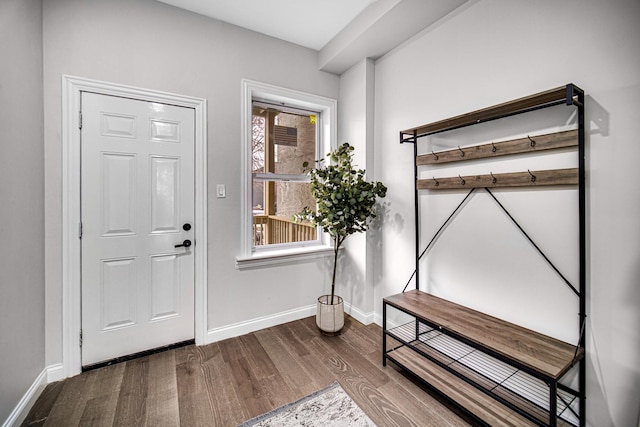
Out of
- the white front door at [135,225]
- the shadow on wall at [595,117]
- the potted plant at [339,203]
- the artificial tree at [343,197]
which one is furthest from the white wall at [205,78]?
the shadow on wall at [595,117]

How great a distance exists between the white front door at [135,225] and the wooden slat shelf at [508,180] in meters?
1.98

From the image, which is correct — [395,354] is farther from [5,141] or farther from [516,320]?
[5,141]

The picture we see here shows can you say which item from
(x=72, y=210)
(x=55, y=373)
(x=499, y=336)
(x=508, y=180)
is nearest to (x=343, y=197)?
(x=508, y=180)

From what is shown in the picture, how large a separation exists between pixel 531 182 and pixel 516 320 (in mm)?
838

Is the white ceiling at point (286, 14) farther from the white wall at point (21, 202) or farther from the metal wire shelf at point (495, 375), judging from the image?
the metal wire shelf at point (495, 375)

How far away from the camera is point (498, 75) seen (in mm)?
1806

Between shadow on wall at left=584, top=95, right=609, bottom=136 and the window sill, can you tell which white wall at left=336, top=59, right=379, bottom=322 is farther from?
shadow on wall at left=584, top=95, right=609, bottom=136

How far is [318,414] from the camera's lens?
165 centimetres

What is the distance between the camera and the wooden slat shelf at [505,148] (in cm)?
148

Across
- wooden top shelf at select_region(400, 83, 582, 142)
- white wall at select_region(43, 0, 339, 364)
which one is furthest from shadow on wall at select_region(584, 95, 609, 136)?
white wall at select_region(43, 0, 339, 364)

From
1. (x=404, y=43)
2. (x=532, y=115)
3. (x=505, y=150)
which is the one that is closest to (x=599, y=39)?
(x=532, y=115)

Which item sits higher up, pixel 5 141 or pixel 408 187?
pixel 5 141

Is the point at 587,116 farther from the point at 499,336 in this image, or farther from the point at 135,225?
the point at 135,225

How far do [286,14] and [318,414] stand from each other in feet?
9.60
